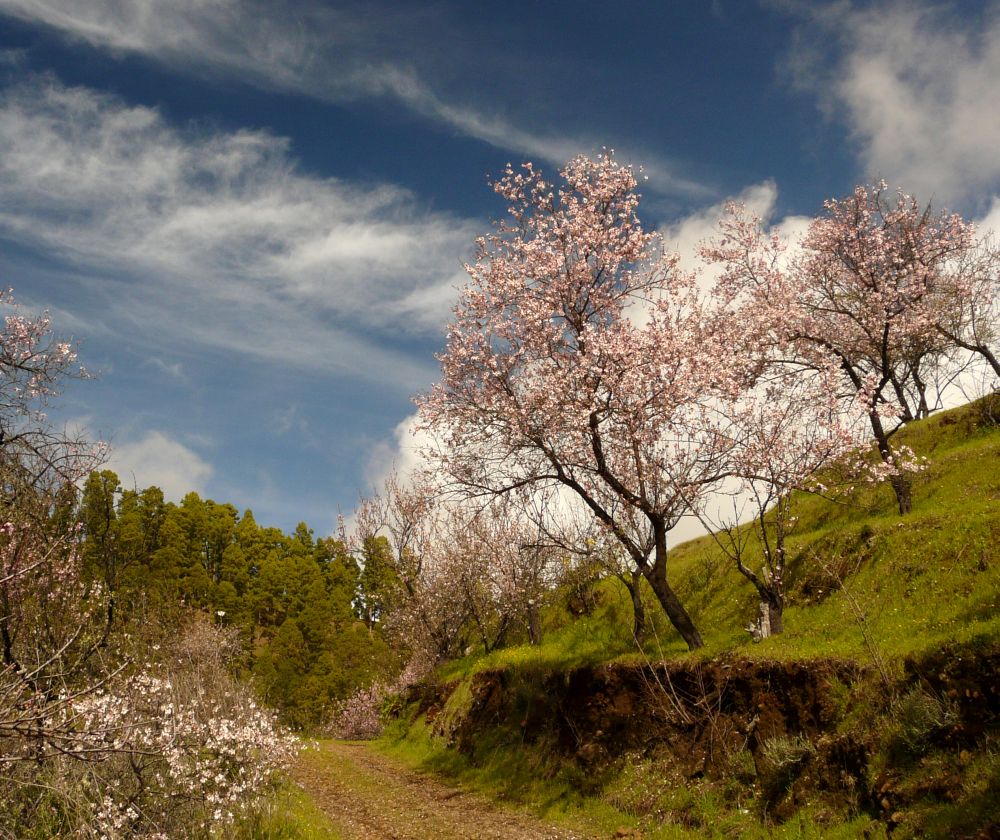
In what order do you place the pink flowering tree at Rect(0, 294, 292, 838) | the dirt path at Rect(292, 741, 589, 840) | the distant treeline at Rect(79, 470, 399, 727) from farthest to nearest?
the distant treeline at Rect(79, 470, 399, 727) → the dirt path at Rect(292, 741, 589, 840) → the pink flowering tree at Rect(0, 294, 292, 838)

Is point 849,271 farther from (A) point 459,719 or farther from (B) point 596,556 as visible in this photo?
(A) point 459,719

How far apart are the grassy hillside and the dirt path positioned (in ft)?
3.20

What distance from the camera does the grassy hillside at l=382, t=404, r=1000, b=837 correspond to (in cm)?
862

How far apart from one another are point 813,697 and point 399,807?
10.5 metres

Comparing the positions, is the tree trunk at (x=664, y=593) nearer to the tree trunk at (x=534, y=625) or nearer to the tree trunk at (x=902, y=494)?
the tree trunk at (x=902, y=494)

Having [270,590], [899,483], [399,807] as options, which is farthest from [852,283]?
[270,590]

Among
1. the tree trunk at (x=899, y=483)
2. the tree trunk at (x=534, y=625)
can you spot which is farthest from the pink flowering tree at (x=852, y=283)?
the tree trunk at (x=534, y=625)

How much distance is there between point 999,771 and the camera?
7559mm

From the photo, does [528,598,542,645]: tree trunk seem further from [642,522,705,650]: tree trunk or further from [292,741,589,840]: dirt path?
[642,522,705,650]: tree trunk

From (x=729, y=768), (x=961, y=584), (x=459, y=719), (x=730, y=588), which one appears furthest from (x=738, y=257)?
(x=459, y=719)

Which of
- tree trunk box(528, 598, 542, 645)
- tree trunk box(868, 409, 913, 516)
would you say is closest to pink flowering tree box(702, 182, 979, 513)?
tree trunk box(868, 409, 913, 516)

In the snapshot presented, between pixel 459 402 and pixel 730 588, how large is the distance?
29.4ft

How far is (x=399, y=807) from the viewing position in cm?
1619

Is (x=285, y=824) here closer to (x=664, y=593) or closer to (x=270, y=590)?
(x=664, y=593)
